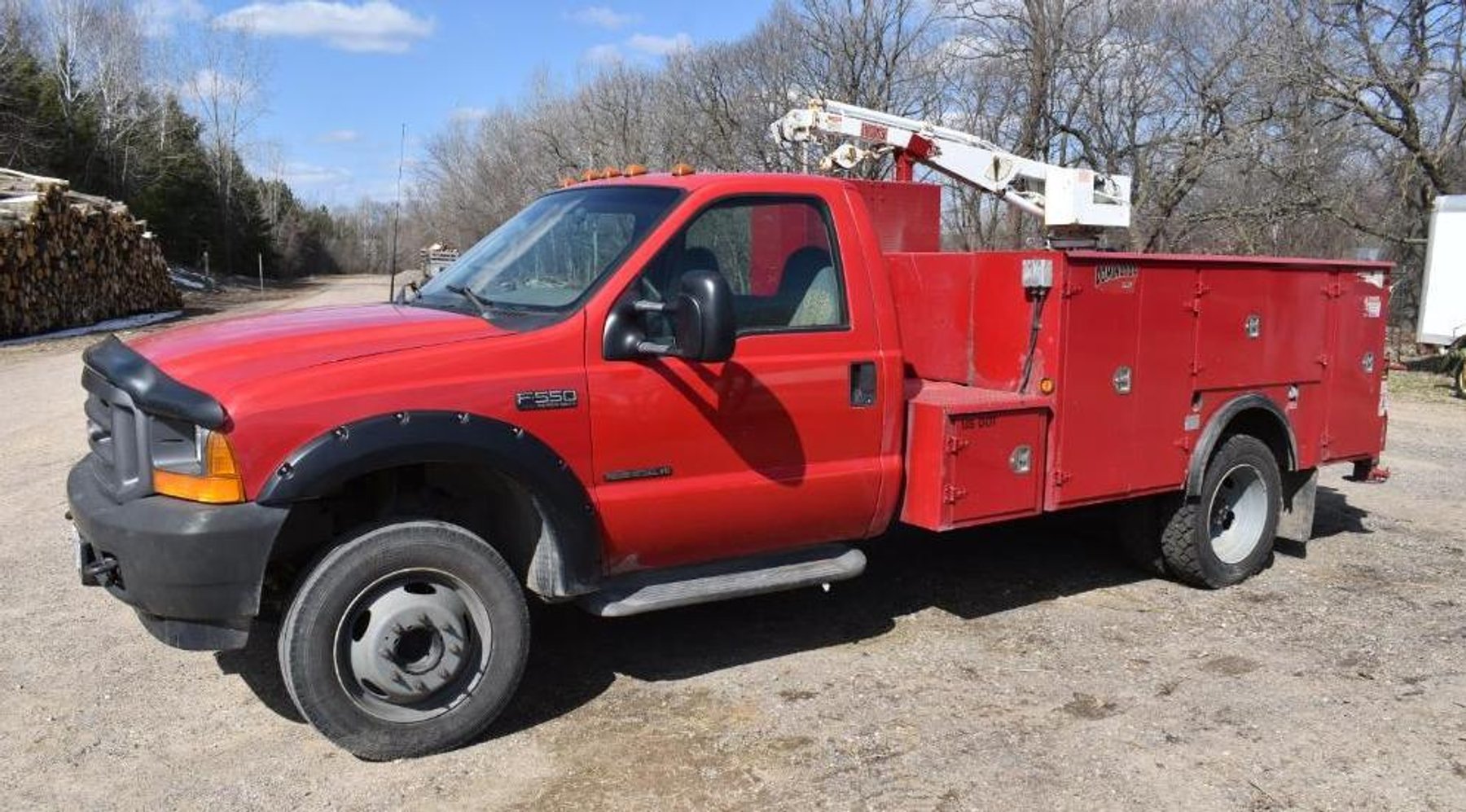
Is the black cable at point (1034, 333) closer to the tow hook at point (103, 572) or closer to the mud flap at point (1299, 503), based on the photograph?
the mud flap at point (1299, 503)

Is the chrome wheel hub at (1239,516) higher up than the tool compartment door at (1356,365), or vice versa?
the tool compartment door at (1356,365)

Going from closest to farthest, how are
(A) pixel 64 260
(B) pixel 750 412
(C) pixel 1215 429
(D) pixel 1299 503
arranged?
1. (B) pixel 750 412
2. (C) pixel 1215 429
3. (D) pixel 1299 503
4. (A) pixel 64 260

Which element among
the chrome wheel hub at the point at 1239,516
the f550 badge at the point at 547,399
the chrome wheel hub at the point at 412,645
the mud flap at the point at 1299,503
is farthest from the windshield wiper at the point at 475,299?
the mud flap at the point at 1299,503

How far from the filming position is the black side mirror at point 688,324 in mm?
4062

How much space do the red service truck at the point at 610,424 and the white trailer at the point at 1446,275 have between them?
12942 millimetres

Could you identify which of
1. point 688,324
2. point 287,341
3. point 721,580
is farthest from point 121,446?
point 721,580

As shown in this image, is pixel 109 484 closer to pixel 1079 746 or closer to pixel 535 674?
pixel 535 674

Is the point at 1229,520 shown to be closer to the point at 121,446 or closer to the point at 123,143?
the point at 121,446

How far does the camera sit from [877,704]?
469 centimetres

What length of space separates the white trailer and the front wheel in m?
16.7

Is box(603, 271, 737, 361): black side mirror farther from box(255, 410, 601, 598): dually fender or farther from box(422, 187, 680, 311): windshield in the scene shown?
box(255, 410, 601, 598): dually fender

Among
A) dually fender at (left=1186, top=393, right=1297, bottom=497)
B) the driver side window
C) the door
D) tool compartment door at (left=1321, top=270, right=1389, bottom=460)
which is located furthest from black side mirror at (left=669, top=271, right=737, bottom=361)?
tool compartment door at (left=1321, top=270, right=1389, bottom=460)

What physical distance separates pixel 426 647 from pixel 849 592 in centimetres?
267

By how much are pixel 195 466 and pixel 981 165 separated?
18.3ft
